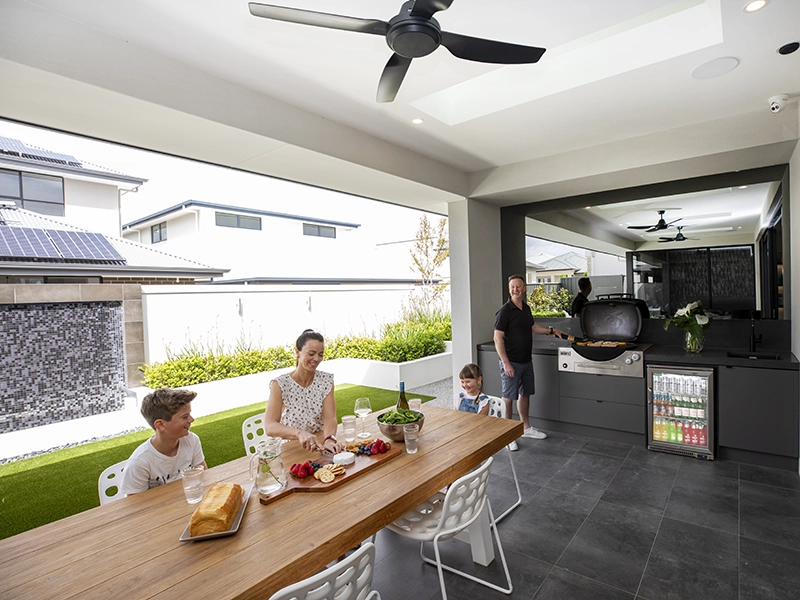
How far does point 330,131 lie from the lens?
3.28 m

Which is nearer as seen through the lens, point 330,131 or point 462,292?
point 330,131

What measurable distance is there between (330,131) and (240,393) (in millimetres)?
4042

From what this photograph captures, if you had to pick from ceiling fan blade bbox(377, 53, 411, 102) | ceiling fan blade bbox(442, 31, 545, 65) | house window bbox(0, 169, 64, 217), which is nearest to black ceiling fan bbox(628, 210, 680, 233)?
ceiling fan blade bbox(442, 31, 545, 65)

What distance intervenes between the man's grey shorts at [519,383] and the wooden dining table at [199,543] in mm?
2367

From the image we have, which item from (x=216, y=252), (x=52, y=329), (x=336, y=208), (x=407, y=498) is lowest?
(x=407, y=498)

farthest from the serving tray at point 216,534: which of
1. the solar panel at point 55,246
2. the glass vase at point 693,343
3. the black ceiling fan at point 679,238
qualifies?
the solar panel at point 55,246

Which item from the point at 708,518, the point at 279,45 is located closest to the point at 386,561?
the point at 708,518

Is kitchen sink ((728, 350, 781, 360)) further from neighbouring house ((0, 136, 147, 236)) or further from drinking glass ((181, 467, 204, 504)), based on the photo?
neighbouring house ((0, 136, 147, 236))

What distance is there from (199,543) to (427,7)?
6.74 feet

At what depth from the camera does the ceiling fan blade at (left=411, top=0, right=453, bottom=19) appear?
1634 mm

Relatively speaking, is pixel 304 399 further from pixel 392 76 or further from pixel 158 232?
pixel 158 232

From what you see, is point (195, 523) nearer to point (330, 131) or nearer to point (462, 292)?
point (330, 131)

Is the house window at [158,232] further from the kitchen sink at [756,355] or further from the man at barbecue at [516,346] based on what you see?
the kitchen sink at [756,355]

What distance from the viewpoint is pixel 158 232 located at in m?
11.6
